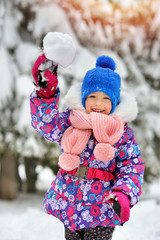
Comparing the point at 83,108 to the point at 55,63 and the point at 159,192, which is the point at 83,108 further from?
the point at 159,192

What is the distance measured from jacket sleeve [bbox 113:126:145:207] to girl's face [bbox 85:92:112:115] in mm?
218

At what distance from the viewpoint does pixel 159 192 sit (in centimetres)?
863

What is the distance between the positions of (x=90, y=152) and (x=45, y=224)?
2.68m

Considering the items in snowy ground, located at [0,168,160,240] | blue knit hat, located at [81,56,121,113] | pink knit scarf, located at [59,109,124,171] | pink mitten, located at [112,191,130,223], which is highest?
blue knit hat, located at [81,56,121,113]

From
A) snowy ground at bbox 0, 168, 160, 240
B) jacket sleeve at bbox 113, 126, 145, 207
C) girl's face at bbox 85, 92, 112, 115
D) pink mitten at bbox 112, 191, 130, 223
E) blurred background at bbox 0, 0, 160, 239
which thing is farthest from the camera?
blurred background at bbox 0, 0, 160, 239

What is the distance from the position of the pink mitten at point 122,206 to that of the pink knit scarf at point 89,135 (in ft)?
0.86

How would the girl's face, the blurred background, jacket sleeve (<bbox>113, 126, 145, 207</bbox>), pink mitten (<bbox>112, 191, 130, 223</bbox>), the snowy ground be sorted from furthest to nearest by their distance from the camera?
the blurred background
the snowy ground
the girl's face
jacket sleeve (<bbox>113, 126, 145, 207</bbox>)
pink mitten (<bbox>112, 191, 130, 223</bbox>)

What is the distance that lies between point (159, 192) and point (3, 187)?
4.37 m

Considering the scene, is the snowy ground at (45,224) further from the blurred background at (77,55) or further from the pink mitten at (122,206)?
the pink mitten at (122,206)

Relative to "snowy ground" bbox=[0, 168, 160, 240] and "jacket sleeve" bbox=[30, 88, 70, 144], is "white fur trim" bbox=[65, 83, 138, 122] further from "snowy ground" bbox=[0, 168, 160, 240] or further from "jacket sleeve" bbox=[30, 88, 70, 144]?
"snowy ground" bbox=[0, 168, 160, 240]

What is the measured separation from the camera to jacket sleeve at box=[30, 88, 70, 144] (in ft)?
6.64

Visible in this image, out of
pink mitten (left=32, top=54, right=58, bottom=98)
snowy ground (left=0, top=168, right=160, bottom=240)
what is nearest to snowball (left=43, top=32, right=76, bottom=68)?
pink mitten (left=32, top=54, right=58, bottom=98)

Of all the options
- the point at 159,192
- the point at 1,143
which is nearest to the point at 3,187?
the point at 1,143

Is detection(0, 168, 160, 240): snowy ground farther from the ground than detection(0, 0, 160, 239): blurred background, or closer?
closer
